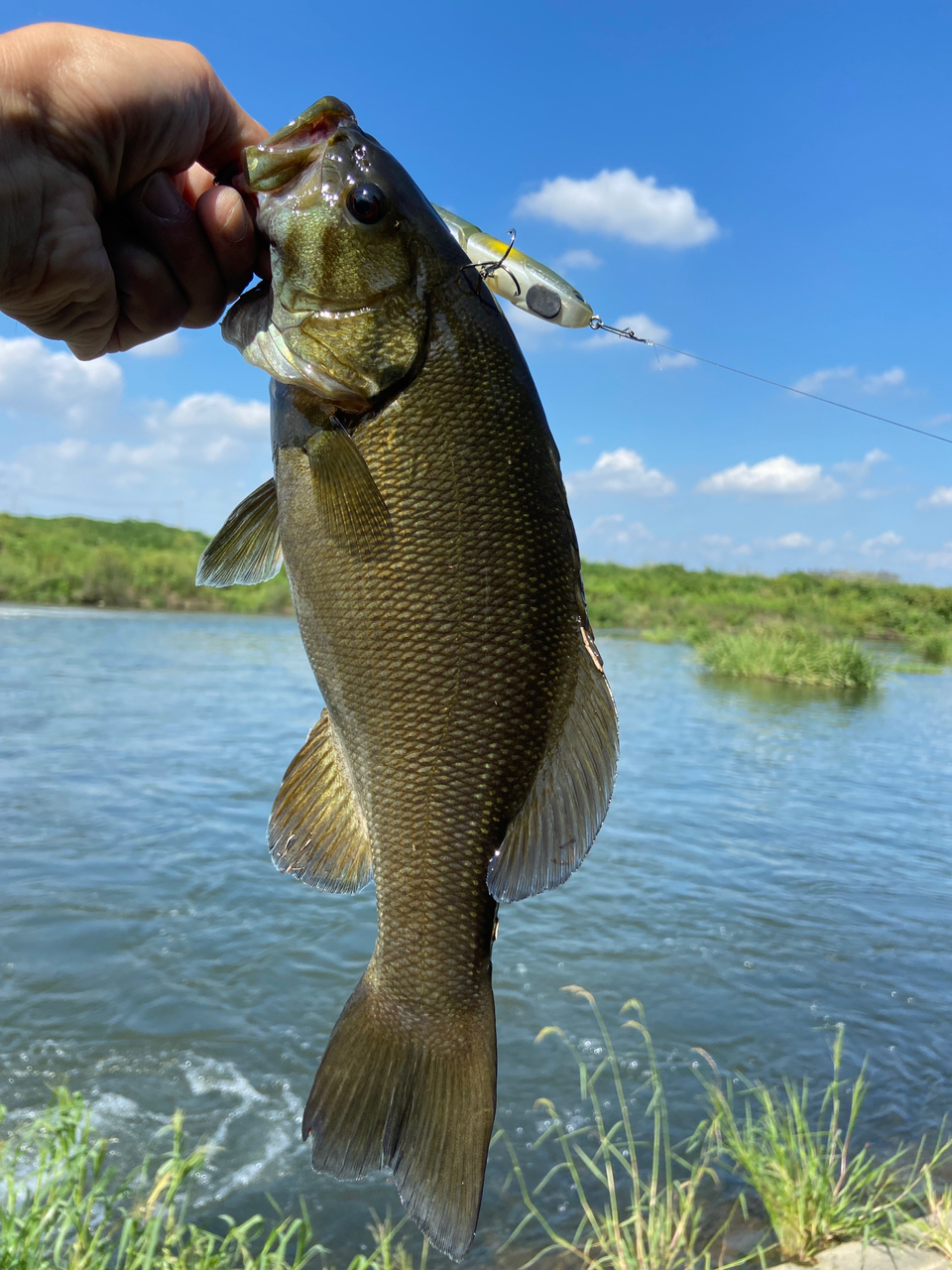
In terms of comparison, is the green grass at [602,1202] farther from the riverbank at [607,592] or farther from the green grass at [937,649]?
the green grass at [937,649]

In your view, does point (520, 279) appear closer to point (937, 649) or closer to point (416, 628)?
point (416, 628)

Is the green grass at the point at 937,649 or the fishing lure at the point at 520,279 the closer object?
the fishing lure at the point at 520,279

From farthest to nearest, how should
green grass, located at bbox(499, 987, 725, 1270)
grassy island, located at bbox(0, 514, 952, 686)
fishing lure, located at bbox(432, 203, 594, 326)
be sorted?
grassy island, located at bbox(0, 514, 952, 686) < green grass, located at bbox(499, 987, 725, 1270) < fishing lure, located at bbox(432, 203, 594, 326)

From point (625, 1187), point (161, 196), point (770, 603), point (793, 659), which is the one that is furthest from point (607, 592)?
point (161, 196)

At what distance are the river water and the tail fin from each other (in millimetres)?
3944

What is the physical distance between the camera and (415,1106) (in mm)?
1698

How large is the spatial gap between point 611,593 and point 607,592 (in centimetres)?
40

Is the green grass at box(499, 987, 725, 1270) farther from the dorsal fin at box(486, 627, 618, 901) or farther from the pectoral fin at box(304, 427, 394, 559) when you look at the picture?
the pectoral fin at box(304, 427, 394, 559)

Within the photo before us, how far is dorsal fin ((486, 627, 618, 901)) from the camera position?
1.71 meters

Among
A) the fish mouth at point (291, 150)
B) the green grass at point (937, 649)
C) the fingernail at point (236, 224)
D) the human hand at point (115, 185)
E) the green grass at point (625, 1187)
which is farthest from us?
the green grass at point (937, 649)

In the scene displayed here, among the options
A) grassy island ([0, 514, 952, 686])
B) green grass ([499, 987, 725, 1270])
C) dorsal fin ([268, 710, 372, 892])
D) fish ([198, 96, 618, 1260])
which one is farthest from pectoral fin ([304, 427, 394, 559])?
grassy island ([0, 514, 952, 686])

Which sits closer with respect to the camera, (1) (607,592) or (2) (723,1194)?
(2) (723,1194)

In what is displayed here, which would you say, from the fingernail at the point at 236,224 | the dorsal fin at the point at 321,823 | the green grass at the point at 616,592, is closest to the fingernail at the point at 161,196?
the fingernail at the point at 236,224

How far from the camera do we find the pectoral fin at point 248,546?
1.85 metres
